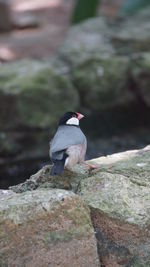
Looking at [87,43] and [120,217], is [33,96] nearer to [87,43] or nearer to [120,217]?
[87,43]

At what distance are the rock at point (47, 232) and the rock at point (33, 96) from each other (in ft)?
11.3

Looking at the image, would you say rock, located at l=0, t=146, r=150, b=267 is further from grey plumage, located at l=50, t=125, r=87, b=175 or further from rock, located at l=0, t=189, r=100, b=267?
grey plumage, located at l=50, t=125, r=87, b=175

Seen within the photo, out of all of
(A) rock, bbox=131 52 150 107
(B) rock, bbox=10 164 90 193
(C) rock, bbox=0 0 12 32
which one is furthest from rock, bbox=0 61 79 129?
(B) rock, bbox=10 164 90 193

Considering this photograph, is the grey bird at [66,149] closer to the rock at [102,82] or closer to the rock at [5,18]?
the rock at [102,82]

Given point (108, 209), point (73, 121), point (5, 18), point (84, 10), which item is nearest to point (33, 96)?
point (84, 10)

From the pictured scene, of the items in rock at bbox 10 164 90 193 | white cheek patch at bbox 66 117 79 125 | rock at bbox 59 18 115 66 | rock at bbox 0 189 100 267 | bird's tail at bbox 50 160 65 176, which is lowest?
rock at bbox 0 189 100 267

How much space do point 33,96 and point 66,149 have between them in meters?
3.17

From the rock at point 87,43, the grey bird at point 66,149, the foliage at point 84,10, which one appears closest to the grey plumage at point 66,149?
the grey bird at point 66,149

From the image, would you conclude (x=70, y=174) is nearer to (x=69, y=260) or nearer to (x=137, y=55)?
(x=69, y=260)

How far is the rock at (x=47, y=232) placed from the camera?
9.18 ft

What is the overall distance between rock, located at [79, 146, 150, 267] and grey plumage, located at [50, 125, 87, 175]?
159 mm

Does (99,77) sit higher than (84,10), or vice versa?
(84,10)

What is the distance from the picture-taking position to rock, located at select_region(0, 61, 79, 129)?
249 inches

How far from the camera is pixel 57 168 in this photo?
319cm
